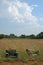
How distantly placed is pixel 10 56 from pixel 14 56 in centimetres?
36

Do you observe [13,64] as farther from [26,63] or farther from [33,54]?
[33,54]

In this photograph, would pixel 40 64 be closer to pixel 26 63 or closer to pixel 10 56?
pixel 26 63

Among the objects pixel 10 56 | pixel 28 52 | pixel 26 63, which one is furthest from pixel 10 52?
pixel 26 63

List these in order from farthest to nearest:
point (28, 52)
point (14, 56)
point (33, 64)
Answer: point (28, 52) → point (14, 56) → point (33, 64)

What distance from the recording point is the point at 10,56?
18609 millimetres

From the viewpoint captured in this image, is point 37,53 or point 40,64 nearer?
point 40,64

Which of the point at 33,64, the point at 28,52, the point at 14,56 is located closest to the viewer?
the point at 33,64

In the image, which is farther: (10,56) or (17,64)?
(10,56)

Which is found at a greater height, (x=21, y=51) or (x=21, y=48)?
(x=21, y=48)

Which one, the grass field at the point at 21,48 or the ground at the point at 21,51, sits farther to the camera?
the grass field at the point at 21,48

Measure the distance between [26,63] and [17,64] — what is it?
3.12 ft

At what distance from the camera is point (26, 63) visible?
15.6 m

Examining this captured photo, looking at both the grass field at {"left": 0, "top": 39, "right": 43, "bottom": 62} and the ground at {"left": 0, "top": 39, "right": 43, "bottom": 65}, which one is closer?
the ground at {"left": 0, "top": 39, "right": 43, "bottom": 65}

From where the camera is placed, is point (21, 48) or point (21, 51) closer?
point (21, 51)
